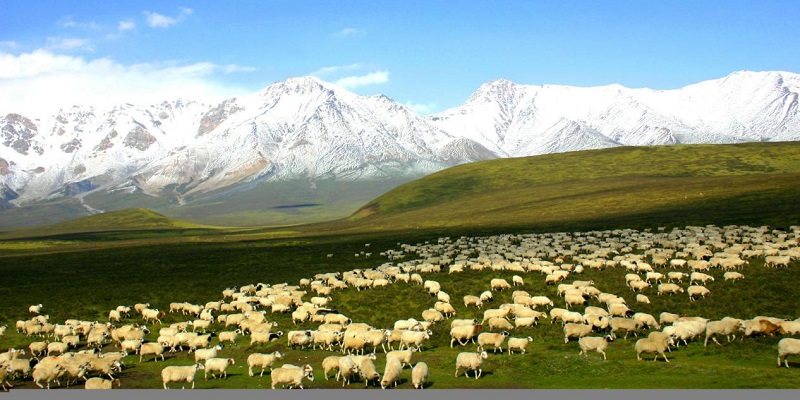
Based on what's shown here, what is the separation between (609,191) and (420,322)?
3669 inches

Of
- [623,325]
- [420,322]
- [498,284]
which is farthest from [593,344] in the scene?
[498,284]

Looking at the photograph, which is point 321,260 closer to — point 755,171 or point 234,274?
point 234,274

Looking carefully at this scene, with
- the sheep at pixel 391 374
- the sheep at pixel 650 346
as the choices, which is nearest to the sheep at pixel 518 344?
the sheep at pixel 650 346

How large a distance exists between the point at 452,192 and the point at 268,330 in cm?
13353

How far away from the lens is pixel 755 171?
146 m

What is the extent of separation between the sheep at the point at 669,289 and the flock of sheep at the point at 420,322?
5 cm

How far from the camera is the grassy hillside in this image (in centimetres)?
7844

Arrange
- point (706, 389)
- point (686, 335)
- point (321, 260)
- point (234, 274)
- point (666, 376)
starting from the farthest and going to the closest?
point (321, 260)
point (234, 274)
point (686, 335)
point (666, 376)
point (706, 389)

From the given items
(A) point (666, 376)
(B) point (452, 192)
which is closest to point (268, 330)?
(A) point (666, 376)

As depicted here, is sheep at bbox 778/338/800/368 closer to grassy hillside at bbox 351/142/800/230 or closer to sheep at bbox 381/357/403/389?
sheep at bbox 381/357/403/389

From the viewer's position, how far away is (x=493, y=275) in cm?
4188

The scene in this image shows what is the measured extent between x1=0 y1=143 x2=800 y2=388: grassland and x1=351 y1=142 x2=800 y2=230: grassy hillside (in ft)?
1.87

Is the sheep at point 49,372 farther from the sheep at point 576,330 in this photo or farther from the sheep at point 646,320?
the sheep at point 646,320

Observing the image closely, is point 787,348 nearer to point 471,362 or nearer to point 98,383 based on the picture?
point 471,362
